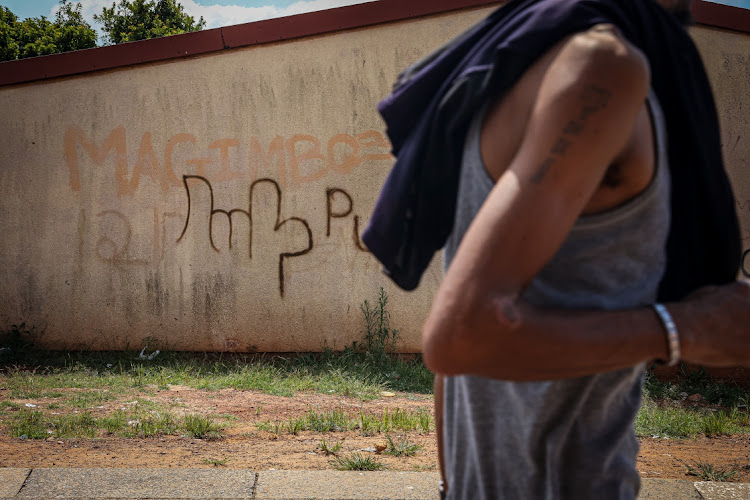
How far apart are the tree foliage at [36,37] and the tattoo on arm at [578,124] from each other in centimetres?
2094

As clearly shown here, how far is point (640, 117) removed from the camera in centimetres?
84

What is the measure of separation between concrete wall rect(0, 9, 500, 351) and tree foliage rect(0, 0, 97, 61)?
14272 millimetres

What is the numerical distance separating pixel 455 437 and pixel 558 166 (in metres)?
0.46

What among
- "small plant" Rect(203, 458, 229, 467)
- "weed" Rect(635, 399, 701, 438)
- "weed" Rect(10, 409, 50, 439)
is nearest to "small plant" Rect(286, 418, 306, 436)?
"small plant" Rect(203, 458, 229, 467)

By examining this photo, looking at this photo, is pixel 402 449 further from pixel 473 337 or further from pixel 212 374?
pixel 473 337

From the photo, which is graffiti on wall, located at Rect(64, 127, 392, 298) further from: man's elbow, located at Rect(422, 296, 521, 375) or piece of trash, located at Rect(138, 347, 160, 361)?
man's elbow, located at Rect(422, 296, 521, 375)

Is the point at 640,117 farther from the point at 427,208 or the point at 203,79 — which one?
the point at 203,79

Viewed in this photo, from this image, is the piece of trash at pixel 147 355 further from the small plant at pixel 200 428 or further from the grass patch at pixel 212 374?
the small plant at pixel 200 428

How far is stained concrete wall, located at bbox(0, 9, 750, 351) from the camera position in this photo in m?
6.10

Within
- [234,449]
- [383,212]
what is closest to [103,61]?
[234,449]

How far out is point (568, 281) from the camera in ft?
2.87

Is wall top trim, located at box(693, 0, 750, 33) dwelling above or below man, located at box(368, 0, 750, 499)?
above

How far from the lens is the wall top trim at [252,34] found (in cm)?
584

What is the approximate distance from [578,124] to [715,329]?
0.98ft
